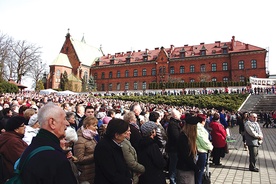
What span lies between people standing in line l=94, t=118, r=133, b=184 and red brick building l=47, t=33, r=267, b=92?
52863 millimetres

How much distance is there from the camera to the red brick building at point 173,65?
53406mm

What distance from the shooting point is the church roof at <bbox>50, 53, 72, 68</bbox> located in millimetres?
65631

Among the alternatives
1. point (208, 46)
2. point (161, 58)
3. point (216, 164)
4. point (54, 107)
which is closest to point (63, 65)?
point (161, 58)

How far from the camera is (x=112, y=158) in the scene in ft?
11.2

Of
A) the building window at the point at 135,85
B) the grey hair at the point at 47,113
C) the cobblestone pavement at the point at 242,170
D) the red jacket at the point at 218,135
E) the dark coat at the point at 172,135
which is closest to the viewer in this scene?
the grey hair at the point at 47,113

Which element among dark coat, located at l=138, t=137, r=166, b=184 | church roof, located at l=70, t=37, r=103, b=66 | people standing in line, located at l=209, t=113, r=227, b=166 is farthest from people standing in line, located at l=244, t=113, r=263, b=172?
church roof, located at l=70, t=37, r=103, b=66

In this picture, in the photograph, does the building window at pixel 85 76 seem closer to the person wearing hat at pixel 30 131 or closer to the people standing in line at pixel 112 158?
the person wearing hat at pixel 30 131

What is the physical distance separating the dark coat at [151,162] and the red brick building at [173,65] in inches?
2057

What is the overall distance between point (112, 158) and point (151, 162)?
88cm

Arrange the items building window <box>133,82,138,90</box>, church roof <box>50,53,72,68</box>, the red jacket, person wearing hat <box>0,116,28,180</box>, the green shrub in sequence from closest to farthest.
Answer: person wearing hat <box>0,116,28,180</box>
the red jacket
the green shrub
church roof <box>50,53,72,68</box>
building window <box>133,82,138,90</box>

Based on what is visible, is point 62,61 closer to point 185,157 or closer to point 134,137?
point 134,137

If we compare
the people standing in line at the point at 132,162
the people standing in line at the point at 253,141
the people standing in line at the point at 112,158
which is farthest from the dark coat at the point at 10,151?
the people standing in line at the point at 253,141

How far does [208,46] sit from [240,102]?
30596mm

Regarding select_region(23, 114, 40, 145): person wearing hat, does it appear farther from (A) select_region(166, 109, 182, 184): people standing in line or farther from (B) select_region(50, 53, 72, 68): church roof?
(B) select_region(50, 53, 72, 68): church roof
